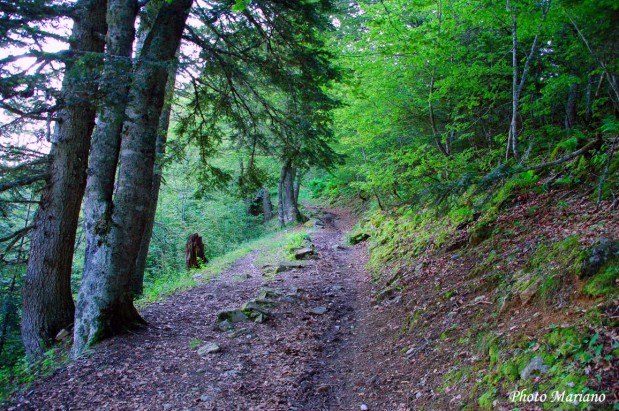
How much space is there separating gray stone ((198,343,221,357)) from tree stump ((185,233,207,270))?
323 inches

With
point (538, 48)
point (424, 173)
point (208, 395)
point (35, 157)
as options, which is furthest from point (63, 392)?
point (538, 48)

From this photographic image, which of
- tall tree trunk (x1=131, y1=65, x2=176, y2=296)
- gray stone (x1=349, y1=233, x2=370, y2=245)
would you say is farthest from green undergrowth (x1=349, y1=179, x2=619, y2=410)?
Result: gray stone (x1=349, y1=233, x2=370, y2=245)

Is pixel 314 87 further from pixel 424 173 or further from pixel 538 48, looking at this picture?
pixel 538 48

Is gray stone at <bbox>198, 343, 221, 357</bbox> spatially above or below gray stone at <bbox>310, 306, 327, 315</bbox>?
below

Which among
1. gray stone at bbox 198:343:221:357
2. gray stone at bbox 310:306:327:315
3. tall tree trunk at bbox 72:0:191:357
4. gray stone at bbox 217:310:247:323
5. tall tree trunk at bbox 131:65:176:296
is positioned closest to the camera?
gray stone at bbox 198:343:221:357

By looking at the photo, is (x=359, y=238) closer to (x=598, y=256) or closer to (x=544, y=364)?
(x=598, y=256)

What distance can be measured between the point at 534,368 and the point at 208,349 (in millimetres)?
4211

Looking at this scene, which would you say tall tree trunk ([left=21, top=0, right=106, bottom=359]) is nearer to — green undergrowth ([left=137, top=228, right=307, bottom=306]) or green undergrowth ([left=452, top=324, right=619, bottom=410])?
green undergrowth ([left=137, top=228, right=307, bottom=306])

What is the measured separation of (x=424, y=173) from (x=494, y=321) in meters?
6.66

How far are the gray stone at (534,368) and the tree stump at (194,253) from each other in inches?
465

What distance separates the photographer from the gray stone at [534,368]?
10.3 feet

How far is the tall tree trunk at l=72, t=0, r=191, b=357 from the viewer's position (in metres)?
5.79

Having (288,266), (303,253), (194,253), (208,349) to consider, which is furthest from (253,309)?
(194,253)

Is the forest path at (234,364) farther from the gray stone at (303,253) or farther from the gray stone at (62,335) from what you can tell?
the gray stone at (303,253)
